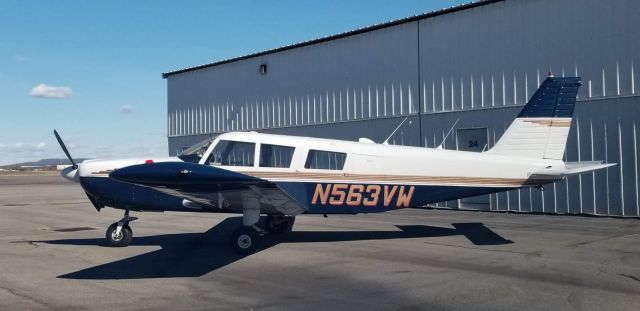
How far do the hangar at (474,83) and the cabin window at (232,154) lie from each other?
10020 mm

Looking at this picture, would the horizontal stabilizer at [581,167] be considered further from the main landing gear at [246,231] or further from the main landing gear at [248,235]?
the main landing gear at [248,235]

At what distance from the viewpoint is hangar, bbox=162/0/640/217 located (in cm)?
1568

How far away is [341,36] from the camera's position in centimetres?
2273

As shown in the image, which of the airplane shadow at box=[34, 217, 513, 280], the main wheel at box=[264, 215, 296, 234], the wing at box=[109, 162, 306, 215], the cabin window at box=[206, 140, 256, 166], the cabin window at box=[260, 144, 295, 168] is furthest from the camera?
the main wheel at box=[264, 215, 296, 234]

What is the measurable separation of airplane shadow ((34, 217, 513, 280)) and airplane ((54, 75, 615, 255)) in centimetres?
78

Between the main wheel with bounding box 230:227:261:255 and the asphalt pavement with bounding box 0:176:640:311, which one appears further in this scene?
the main wheel with bounding box 230:227:261:255

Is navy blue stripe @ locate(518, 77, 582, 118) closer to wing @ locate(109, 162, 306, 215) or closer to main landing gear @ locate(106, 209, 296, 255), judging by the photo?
wing @ locate(109, 162, 306, 215)

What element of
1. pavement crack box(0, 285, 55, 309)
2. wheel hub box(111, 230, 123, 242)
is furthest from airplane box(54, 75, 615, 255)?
pavement crack box(0, 285, 55, 309)

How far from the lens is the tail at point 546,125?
11594mm

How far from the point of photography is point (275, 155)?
10.7 metres

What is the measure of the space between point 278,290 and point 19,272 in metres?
4.31

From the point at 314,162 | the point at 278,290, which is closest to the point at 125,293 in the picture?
the point at 278,290

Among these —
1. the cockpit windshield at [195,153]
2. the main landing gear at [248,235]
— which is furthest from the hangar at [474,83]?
the cockpit windshield at [195,153]

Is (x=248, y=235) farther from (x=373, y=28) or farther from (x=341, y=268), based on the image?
(x=373, y=28)
